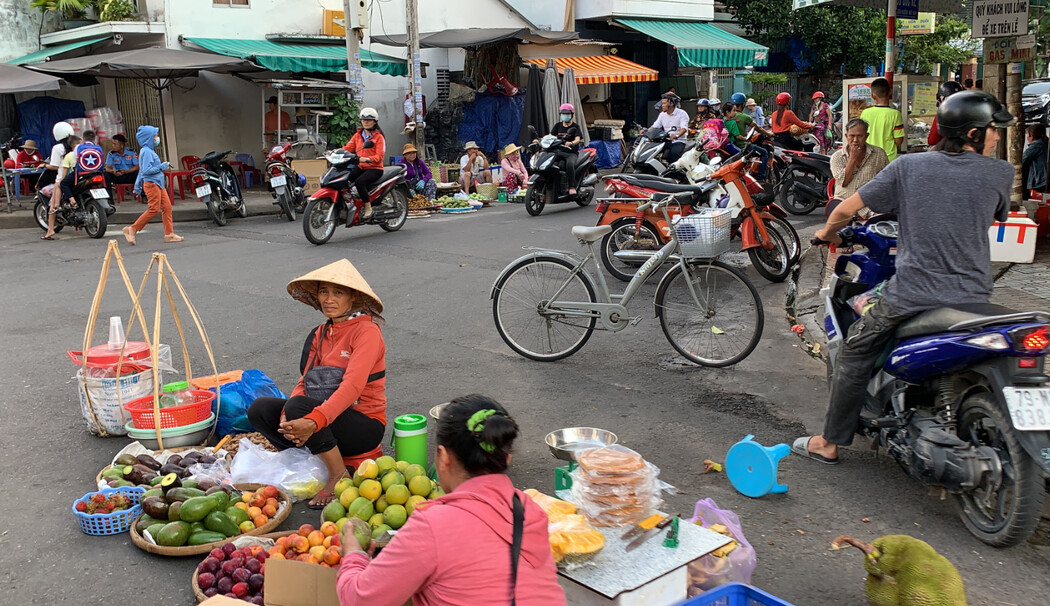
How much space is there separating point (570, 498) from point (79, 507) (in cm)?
228

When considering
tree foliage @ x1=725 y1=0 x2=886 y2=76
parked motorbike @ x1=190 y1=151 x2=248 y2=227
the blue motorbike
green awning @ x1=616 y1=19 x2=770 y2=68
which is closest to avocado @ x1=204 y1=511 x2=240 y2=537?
the blue motorbike

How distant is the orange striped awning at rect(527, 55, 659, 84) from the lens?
20.0m

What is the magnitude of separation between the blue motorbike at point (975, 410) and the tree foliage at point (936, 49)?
1064 inches

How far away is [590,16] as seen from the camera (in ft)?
72.4

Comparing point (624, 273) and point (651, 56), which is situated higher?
point (651, 56)

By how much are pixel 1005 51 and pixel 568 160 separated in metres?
6.58

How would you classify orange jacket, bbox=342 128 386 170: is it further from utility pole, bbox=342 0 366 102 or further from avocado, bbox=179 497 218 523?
avocado, bbox=179 497 218 523

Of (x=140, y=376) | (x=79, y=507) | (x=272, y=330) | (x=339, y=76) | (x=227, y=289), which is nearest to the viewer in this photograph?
(x=79, y=507)

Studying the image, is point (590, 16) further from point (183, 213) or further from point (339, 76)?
point (183, 213)

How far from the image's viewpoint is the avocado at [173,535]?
358 cm

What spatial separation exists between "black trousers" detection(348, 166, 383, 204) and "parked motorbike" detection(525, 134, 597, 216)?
279cm

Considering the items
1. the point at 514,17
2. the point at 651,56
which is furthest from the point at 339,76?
the point at 651,56

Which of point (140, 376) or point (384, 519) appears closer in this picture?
point (384, 519)

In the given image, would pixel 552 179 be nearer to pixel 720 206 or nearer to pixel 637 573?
pixel 720 206
